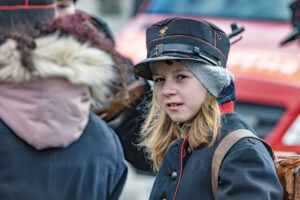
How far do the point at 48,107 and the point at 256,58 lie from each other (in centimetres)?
302

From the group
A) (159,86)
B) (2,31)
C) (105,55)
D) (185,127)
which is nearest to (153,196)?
(185,127)

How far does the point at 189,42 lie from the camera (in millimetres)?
2262

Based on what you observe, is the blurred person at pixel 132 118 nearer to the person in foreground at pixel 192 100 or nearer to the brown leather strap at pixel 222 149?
the person in foreground at pixel 192 100

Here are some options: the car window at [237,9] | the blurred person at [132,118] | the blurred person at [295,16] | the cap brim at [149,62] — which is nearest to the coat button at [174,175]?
the cap brim at [149,62]

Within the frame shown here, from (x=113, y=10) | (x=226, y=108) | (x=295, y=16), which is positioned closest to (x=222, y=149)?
(x=226, y=108)

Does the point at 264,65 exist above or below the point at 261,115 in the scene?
above

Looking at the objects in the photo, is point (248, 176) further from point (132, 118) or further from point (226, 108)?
point (132, 118)

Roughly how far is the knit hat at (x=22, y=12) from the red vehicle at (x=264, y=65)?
2.63 meters

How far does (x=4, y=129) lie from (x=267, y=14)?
3872 millimetres

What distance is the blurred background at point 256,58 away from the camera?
4676 millimetres

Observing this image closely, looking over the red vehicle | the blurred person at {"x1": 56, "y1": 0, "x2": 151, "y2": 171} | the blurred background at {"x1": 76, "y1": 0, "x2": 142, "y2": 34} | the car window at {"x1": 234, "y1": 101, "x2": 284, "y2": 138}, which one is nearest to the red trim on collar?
the blurred person at {"x1": 56, "y1": 0, "x2": 151, "y2": 171}

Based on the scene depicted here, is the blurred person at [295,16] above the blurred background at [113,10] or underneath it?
above

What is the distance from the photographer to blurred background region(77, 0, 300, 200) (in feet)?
15.3

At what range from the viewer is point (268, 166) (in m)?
2.02
